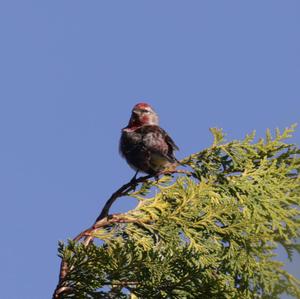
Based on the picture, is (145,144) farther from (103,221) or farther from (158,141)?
(103,221)

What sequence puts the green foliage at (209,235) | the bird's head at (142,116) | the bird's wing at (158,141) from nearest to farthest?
the green foliage at (209,235) < the bird's wing at (158,141) < the bird's head at (142,116)

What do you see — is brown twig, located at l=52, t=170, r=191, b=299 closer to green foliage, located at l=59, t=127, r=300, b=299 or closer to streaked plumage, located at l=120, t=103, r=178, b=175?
green foliage, located at l=59, t=127, r=300, b=299

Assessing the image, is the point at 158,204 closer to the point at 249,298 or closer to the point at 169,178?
the point at 169,178

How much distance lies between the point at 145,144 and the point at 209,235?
10.0 ft

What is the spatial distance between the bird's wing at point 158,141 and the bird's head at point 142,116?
503 millimetres

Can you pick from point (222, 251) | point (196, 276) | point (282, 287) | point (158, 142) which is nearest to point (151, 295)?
point (196, 276)

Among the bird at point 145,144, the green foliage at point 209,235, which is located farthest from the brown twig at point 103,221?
the bird at point 145,144

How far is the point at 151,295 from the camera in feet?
17.0

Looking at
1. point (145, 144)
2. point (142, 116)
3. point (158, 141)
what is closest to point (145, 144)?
point (145, 144)

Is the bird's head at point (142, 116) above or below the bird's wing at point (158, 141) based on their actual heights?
above

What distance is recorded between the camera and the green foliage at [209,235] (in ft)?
16.9

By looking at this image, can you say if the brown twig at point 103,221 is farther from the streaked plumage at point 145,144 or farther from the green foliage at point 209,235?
the streaked plumage at point 145,144

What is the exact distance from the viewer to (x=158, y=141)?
837cm

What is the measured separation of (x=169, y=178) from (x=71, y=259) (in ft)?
5.11
